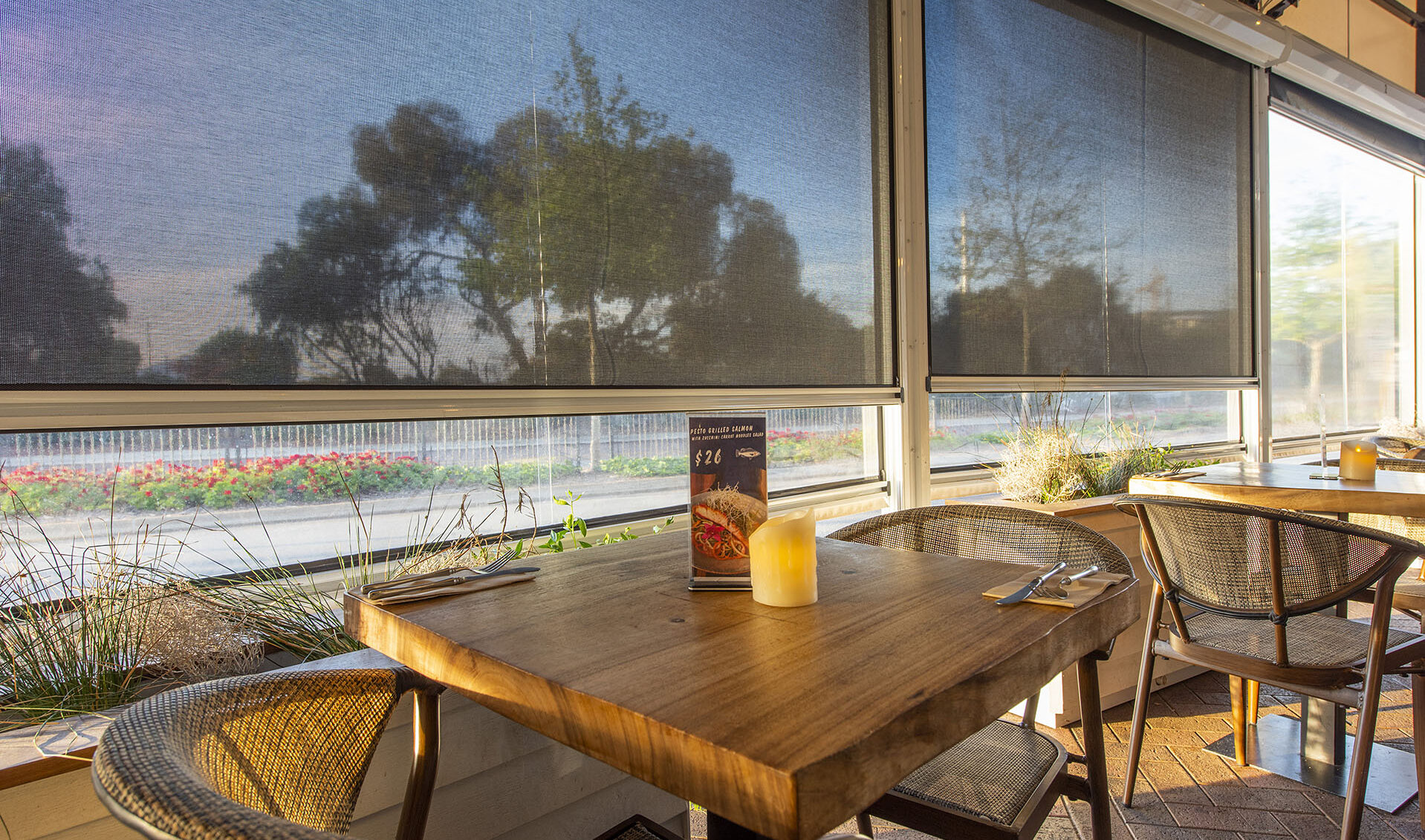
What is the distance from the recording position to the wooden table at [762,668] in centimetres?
62

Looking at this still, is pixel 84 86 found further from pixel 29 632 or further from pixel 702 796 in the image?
pixel 702 796

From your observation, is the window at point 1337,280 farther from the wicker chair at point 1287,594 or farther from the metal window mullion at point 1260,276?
the wicker chair at point 1287,594

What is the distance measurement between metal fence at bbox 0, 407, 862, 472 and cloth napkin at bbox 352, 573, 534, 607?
0.73m

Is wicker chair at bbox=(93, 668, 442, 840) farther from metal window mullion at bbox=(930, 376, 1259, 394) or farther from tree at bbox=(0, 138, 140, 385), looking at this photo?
metal window mullion at bbox=(930, 376, 1259, 394)

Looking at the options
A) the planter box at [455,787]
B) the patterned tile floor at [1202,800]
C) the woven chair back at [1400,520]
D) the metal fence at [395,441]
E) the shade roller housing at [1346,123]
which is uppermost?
the shade roller housing at [1346,123]

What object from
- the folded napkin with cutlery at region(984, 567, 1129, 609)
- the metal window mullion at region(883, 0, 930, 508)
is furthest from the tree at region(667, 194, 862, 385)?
the folded napkin with cutlery at region(984, 567, 1129, 609)

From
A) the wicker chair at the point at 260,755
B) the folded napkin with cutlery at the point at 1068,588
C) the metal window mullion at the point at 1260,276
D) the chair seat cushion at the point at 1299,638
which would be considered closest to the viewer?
the wicker chair at the point at 260,755

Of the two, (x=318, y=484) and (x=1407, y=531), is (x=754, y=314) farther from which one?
(x=1407, y=531)

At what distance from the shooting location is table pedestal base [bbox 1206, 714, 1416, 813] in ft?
7.13

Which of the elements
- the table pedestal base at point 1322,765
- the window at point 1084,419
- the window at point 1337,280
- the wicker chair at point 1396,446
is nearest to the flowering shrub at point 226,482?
the window at point 1084,419

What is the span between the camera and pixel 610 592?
3.77ft

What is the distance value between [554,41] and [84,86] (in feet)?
3.87

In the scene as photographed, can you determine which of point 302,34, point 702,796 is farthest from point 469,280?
point 702,796

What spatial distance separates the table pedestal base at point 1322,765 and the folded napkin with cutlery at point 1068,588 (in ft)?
5.26
